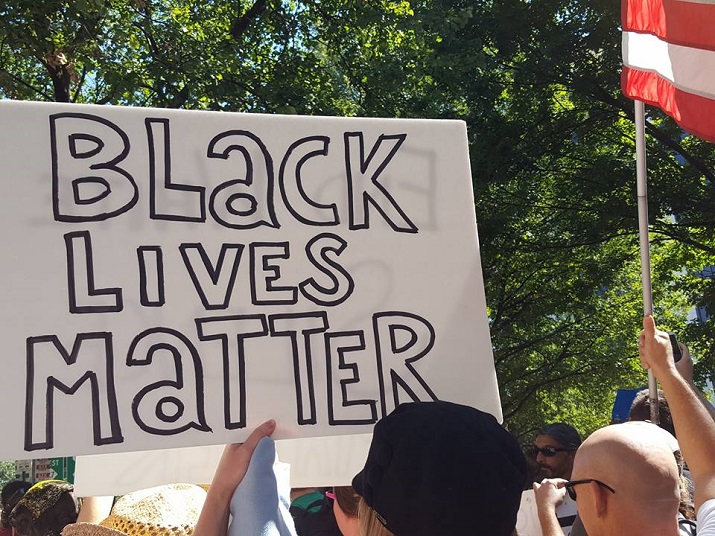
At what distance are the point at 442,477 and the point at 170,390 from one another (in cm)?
96

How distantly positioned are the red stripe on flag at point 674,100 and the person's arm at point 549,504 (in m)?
1.92

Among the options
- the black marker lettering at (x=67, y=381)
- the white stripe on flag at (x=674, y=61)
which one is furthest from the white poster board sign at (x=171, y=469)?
the white stripe on flag at (x=674, y=61)

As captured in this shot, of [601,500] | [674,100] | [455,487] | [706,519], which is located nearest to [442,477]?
[455,487]

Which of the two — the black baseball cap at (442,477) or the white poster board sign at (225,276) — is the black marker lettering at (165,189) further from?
the black baseball cap at (442,477)

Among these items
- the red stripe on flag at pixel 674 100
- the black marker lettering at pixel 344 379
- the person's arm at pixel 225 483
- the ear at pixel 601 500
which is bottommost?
the ear at pixel 601 500

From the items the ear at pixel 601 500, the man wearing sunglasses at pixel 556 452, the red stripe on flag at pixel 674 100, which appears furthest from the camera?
the man wearing sunglasses at pixel 556 452

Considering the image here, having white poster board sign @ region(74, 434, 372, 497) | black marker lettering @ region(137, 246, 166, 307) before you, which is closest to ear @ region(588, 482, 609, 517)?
white poster board sign @ region(74, 434, 372, 497)

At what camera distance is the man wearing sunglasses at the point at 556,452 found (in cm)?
423

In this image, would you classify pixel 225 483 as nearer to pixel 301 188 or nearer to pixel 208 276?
pixel 208 276

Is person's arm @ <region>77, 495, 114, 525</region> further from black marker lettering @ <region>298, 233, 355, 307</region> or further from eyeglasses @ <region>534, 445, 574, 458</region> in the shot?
eyeglasses @ <region>534, 445, 574, 458</region>

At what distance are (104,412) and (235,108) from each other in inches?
278

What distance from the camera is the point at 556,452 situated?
4.24 meters

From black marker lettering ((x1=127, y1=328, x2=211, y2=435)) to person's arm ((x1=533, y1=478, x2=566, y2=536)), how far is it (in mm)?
826

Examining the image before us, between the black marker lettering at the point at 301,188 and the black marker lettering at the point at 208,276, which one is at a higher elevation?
the black marker lettering at the point at 301,188
